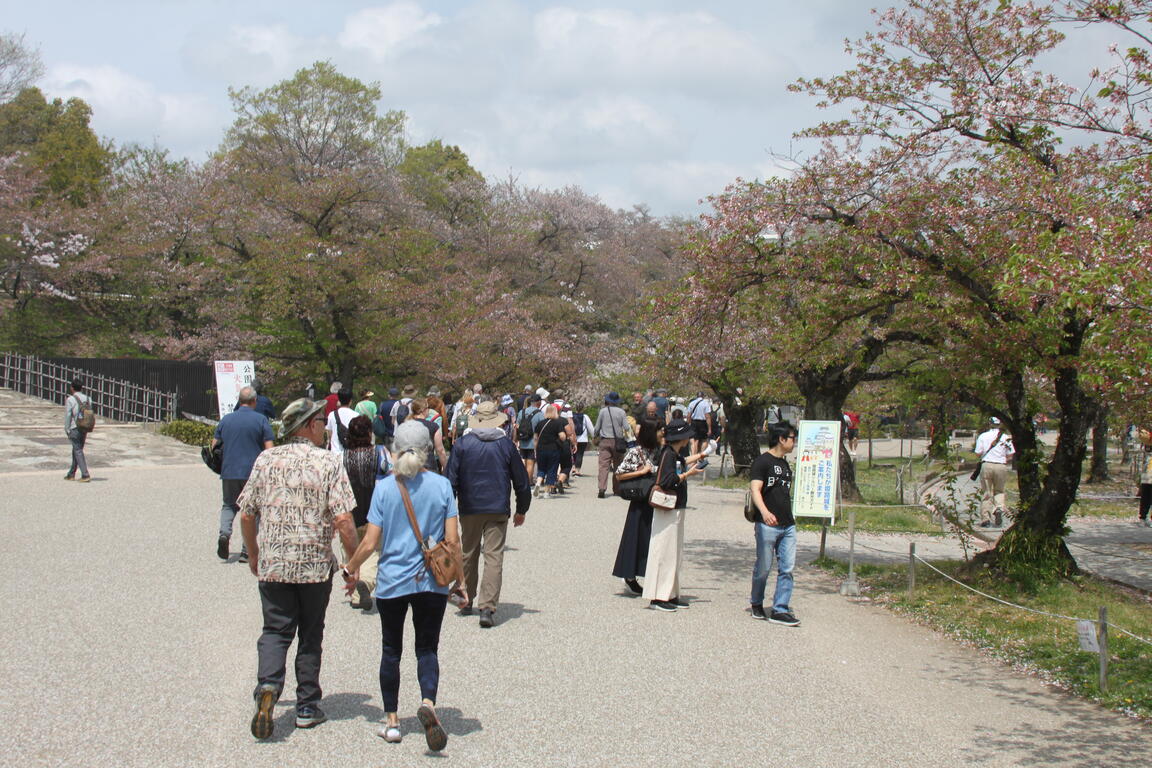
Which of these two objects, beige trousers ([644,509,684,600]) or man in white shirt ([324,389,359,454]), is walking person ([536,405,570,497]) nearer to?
man in white shirt ([324,389,359,454])

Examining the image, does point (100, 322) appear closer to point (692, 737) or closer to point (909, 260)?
point (909, 260)

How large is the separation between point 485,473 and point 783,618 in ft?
9.39

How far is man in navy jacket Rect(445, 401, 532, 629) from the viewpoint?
793cm

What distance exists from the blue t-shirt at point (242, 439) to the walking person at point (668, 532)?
12.5ft

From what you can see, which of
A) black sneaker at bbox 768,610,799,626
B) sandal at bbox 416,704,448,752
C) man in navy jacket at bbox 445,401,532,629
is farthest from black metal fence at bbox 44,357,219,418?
sandal at bbox 416,704,448,752

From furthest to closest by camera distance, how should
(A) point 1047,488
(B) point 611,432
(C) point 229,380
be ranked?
1. (C) point 229,380
2. (B) point 611,432
3. (A) point 1047,488

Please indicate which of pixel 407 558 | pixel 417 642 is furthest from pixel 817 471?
pixel 407 558

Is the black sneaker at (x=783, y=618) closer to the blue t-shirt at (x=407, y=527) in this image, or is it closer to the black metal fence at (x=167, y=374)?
the blue t-shirt at (x=407, y=527)

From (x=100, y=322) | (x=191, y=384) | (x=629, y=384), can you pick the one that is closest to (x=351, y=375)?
(x=191, y=384)

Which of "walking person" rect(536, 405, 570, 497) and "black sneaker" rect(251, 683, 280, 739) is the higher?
"walking person" rect(536, 405, 570, 497)

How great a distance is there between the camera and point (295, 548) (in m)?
5.09

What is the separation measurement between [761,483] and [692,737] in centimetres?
346

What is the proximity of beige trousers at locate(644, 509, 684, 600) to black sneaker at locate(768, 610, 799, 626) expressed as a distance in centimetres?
88

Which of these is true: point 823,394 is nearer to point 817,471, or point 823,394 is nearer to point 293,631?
point 817,471
